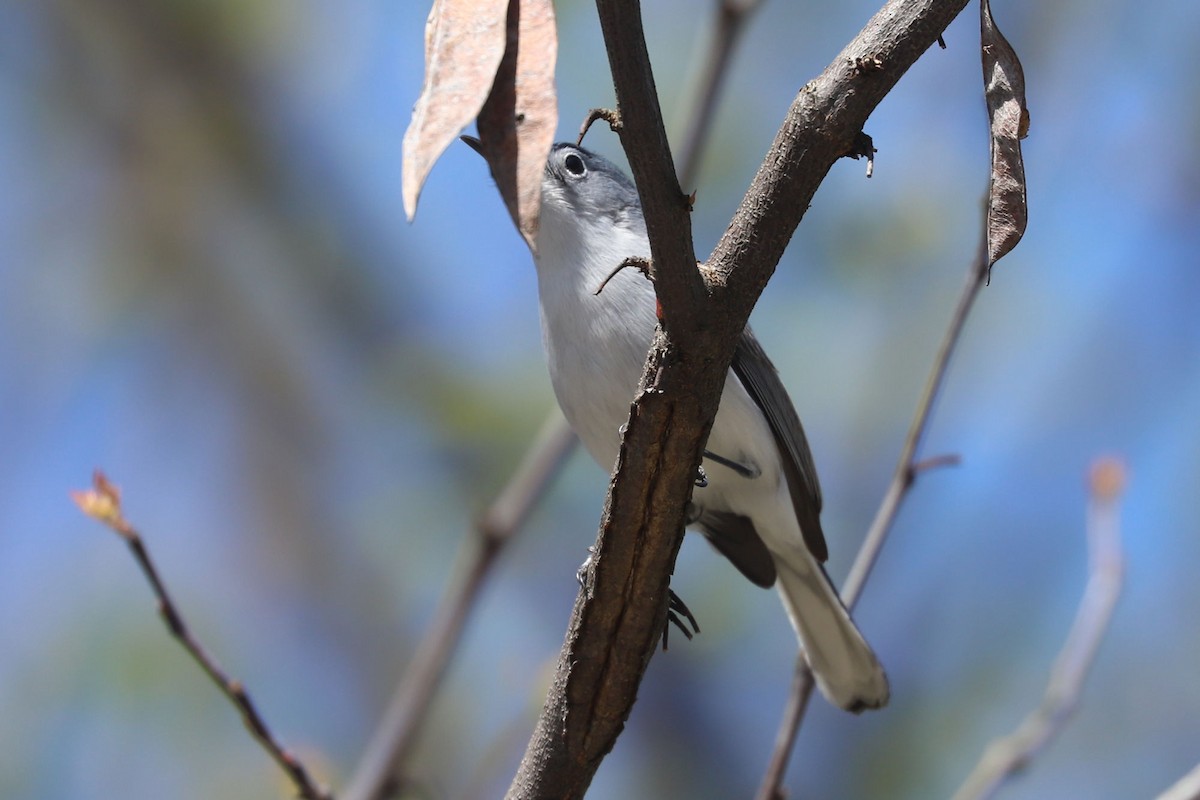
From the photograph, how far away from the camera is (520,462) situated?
5.09m

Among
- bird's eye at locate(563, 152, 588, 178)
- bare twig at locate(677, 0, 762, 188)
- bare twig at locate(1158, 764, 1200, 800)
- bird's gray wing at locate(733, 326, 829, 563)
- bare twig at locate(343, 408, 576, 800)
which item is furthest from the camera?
bird's eye at locate(563, 152, 588, 178)

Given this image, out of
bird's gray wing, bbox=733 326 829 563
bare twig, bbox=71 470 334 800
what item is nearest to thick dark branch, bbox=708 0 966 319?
bare twig, bbox=71 470 334 800

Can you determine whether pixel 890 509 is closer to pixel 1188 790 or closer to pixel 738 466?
pixel 738 466

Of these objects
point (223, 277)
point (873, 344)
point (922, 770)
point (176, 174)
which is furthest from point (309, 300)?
point (922, 770)

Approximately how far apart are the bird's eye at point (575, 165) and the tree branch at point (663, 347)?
1.38 metres

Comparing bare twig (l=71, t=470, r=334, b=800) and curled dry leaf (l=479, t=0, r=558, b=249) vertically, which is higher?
curled dry leaf (l=479, t=0, r=558, b=249)

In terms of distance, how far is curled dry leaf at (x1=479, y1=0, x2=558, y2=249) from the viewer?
0.98 metres

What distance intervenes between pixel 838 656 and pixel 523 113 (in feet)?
6.33

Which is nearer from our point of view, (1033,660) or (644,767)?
(1033,660)

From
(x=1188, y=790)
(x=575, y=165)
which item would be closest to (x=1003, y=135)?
(x=1188, y=790)

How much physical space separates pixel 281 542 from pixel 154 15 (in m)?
2.71

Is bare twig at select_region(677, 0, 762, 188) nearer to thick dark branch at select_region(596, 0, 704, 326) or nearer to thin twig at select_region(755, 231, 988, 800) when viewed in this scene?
thin twig at select_region(755, 231, 988, 800)

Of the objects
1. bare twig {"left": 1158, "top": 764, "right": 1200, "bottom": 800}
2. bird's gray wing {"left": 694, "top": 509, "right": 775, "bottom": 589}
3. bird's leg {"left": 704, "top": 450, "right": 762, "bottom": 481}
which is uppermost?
bird's leg {"left": 704, "top": 450, "right": 762, "bottom": 481}

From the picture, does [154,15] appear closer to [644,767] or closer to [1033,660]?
[644,767]
